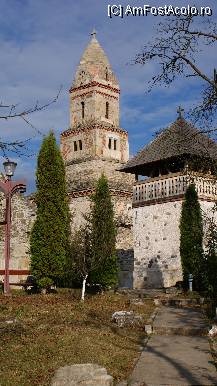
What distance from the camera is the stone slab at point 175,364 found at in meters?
7.30

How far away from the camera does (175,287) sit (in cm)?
2134

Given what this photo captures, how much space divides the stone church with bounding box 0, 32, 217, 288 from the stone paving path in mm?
3845

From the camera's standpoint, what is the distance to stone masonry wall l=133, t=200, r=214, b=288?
22.6 meters

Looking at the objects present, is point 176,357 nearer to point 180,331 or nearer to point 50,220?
point 180,331

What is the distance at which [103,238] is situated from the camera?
19.9 m

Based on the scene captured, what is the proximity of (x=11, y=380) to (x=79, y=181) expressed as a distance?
3195 centimetres

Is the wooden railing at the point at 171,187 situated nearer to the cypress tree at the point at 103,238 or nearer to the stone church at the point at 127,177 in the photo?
the stone church at the point at 127,177

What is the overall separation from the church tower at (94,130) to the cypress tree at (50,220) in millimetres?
17516

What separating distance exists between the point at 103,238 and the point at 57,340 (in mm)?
10410

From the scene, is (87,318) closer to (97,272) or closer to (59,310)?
(59,310)

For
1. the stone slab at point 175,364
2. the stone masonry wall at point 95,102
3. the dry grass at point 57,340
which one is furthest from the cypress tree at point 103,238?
the stone masonry wall at point 95,102

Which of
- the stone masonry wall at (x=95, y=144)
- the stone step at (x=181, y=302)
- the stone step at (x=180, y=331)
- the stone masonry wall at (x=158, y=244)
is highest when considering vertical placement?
the stone masonry wall at (x=95, y=144)

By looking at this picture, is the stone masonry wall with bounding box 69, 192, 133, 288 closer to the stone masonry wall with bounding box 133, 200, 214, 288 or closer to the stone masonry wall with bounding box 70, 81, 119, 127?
the stone masonry wall with bounding box 133, 200, 214, 288

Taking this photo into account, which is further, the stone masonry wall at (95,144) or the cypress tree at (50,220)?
the stone masonry wall at (95,144)
